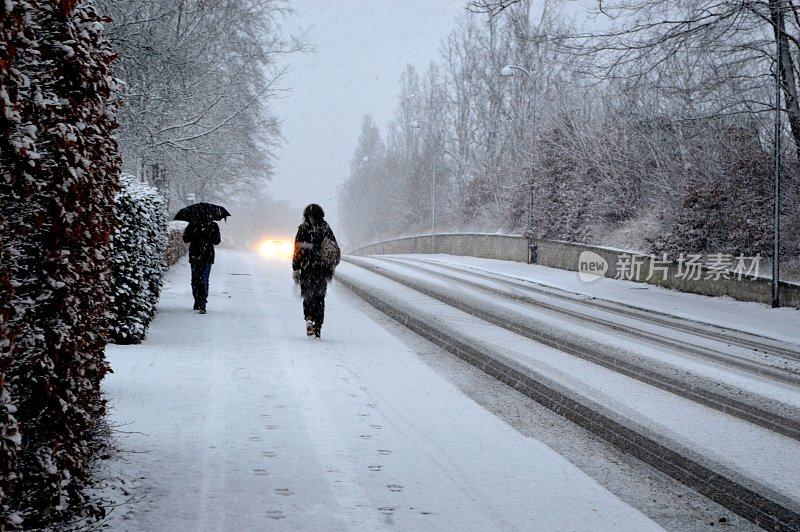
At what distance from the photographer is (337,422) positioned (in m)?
6.43

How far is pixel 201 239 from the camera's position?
498 inches

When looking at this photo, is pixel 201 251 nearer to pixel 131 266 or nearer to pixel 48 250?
pixel 131 266

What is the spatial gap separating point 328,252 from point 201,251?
9.03ft

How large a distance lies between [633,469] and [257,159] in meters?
30.0

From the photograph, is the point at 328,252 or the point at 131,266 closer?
the point at 131,266

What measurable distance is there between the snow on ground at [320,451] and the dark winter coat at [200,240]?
2853 mm

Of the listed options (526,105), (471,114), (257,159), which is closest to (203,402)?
(257,159)

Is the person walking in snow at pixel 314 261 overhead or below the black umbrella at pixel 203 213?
below

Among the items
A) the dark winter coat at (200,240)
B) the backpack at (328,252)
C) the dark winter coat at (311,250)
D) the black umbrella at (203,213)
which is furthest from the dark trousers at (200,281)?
the backpack at (328,252)

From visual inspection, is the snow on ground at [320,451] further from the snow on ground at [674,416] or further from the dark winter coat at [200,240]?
the dark winter coat at [200,240]

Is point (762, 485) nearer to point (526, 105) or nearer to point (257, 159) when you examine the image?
point (257, 159)

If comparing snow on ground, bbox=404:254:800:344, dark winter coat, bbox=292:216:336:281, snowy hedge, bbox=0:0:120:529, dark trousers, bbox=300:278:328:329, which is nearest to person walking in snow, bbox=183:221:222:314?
dark winter coat, bbox=292:216:336:281

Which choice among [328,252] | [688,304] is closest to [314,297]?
[328,252]

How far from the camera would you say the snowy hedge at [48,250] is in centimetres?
285
